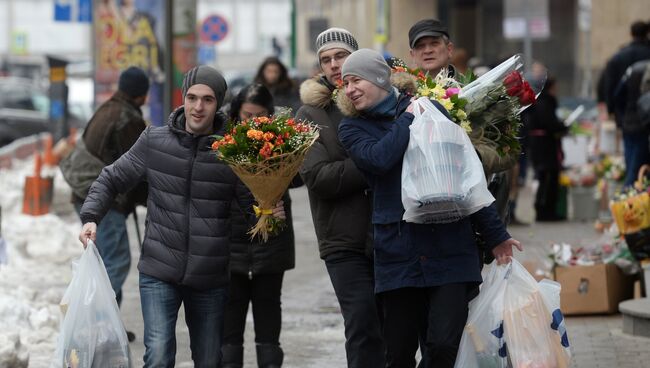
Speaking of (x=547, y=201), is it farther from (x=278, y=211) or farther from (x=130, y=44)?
(x=278, y=211)

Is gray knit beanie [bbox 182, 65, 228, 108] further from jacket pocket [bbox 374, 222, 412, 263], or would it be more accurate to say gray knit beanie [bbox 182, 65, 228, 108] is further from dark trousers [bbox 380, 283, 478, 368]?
dark trousers [bbox 380, 283, 478, 368]

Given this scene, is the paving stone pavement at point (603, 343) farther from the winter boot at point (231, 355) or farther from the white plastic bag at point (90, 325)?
the white plastic bag at point (90, 325)

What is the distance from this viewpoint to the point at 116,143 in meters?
9.40

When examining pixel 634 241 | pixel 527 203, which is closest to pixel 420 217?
pixel 634 241

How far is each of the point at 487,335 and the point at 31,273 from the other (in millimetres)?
7421

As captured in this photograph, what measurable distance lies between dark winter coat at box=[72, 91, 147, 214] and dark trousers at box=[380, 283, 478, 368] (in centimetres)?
332

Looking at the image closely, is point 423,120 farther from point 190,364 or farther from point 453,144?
point 190,364

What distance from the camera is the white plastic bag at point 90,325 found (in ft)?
20.8

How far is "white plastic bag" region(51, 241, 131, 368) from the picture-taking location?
6344 millimetres

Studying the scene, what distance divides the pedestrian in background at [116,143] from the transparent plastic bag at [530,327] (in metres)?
3.71

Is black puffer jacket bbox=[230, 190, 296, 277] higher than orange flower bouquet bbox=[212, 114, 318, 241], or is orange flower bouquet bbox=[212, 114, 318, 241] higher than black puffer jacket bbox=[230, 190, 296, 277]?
orange flower bouquet bbox=[212, 114, 318, 241]

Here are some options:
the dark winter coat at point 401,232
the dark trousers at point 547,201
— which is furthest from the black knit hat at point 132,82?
the dark trousers at point 547,201

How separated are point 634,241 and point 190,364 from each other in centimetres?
332

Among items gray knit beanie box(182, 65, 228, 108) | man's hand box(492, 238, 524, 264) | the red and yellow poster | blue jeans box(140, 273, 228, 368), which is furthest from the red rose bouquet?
the red and yellow poster
